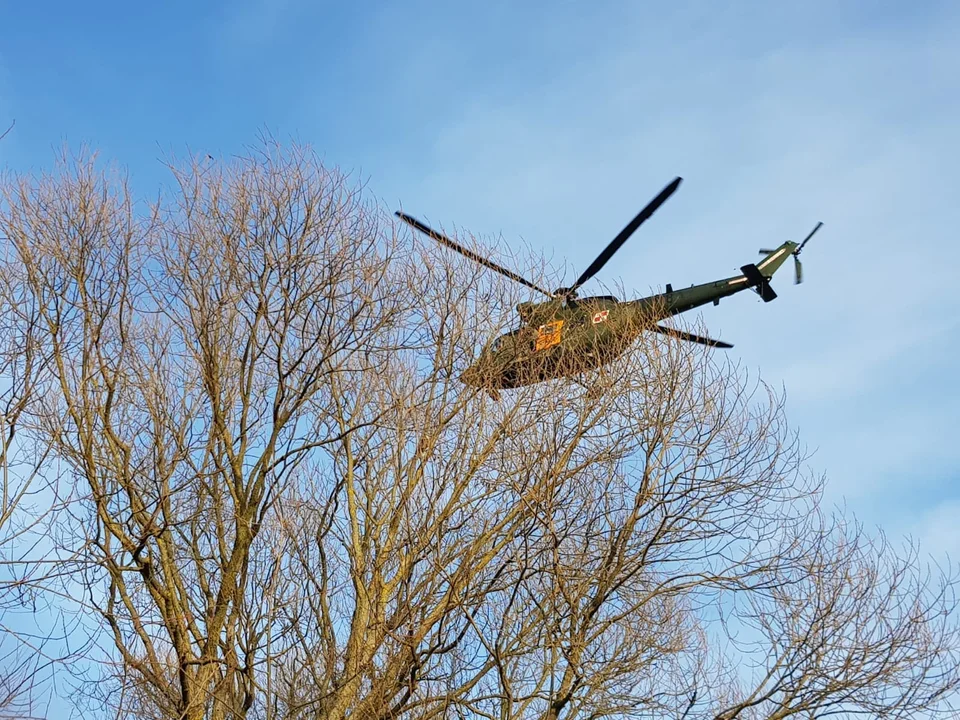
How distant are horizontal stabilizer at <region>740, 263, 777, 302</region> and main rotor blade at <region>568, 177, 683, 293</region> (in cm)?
481

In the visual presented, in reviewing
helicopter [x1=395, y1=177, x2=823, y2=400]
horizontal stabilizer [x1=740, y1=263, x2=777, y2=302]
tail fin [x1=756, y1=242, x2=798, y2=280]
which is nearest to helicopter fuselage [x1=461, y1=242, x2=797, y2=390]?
helicopter [x1=395, y1=177, x2=823, y2=400]

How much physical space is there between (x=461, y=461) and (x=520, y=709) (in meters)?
2.02

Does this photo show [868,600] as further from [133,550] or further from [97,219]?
[97,219]

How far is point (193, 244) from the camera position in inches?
324

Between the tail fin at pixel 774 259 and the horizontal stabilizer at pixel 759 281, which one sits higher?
the tail fin at pixel 774 259

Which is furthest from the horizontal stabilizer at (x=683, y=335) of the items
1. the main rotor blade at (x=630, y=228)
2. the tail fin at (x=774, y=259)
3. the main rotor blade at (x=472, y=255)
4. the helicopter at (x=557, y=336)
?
the tail fin at (x=774, y=259)

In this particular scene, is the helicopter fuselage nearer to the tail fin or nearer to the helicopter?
the helicopter

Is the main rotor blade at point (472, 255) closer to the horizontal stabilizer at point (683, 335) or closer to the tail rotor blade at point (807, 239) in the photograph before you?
the horizontal stabilizer at point (683, 335)

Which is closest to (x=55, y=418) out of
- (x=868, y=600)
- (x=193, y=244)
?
(x=193, y=244)

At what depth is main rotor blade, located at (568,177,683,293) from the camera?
12.0 m

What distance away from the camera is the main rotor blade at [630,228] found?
12.0 m

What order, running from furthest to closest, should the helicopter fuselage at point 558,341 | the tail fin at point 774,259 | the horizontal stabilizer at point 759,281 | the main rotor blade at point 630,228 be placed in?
the tail fin at point 774,259
the horizontal stabilizer at point 759,281
the main rotor blade at point 630,228
the helicopter fuselage at point 558,341

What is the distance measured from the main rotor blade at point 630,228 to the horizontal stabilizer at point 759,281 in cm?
481

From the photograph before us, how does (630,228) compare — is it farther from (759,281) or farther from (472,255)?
(759,281)
